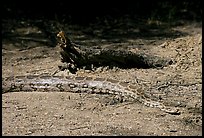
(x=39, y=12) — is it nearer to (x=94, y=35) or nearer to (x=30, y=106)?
(x=94, y=35)

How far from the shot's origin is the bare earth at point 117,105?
18.7 ft

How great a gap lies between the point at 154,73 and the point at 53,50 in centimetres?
366

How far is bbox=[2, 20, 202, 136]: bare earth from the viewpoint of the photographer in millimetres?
5691

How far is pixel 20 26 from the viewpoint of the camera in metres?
14.4

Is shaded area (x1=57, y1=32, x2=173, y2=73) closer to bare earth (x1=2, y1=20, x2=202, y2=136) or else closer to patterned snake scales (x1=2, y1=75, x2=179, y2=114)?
bare earth (x1=2, y1=20, x2=202, y2=136)

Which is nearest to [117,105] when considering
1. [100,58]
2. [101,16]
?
[100,58]

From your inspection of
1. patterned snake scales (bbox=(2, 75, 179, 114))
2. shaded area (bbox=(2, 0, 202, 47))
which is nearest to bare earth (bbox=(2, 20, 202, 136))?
→ patterned snake scales (bbox=(2, 75, 179, 114))

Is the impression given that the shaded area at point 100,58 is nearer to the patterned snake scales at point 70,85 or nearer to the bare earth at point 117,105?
the bare earth at point 117,105

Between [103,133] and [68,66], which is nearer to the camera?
→ [103,133]

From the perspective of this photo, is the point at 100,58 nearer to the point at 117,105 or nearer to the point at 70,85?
the point at 70,85

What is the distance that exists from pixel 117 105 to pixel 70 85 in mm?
1150

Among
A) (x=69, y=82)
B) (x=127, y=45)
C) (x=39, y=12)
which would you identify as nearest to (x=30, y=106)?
(x=69, y=82)

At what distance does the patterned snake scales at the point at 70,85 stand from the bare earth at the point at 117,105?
0.45 feet

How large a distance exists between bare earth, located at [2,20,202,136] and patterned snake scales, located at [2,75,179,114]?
0.14 m
